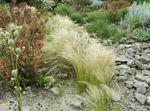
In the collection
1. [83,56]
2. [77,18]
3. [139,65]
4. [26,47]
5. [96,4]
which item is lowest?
[96,4]

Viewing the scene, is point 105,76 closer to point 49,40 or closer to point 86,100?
point 86,100

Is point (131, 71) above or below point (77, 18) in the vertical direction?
above

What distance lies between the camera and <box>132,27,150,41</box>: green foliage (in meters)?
7.14

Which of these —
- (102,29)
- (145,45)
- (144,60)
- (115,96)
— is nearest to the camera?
(115,96)

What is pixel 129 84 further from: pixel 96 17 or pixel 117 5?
pixel 117 5

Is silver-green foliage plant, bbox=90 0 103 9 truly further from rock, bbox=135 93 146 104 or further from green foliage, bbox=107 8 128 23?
rock, bbox=135 93 146 104

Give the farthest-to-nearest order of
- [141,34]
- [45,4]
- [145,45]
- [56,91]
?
[45,4], [141,34], [145,45], [56,91]

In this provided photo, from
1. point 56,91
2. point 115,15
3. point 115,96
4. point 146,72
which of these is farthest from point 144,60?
point 115,15

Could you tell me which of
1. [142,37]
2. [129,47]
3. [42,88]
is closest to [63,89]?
[42,88]

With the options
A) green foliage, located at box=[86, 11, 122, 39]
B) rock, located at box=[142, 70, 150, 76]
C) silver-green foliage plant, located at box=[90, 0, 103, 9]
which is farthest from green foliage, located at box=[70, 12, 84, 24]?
rock, located at box=[142, 70, 150, 76]

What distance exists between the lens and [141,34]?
284 inches

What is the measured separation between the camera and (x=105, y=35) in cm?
747

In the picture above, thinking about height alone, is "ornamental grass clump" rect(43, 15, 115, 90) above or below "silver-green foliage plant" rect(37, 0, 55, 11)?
above

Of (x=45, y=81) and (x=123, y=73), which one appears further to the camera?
(x=123, y=73)
